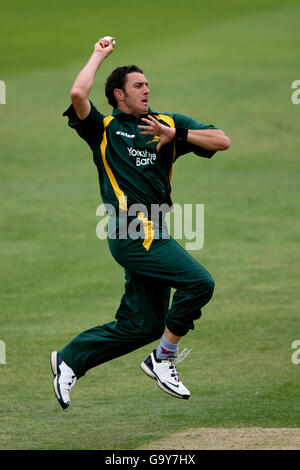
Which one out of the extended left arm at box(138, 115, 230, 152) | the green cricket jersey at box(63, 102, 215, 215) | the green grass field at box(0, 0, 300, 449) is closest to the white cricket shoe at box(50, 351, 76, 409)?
the green grass field at box(0, 0, 300, 449)

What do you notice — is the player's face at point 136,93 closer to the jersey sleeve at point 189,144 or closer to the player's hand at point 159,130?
the jersey sleeve at point 189,144

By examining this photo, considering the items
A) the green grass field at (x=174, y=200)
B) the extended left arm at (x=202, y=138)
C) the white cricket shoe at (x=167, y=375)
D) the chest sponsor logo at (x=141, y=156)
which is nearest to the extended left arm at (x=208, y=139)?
the extended left arm at (x=202, y=138)

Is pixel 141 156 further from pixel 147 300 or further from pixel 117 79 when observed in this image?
pixel 147 300

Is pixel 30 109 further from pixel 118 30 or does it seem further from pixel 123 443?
pixel 123 443

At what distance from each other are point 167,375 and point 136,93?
243cm

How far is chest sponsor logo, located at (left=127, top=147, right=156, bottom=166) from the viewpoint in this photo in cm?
779

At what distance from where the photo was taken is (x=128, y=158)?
7777mm

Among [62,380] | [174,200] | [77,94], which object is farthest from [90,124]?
[174,200]

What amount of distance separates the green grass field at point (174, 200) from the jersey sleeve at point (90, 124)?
2.59m

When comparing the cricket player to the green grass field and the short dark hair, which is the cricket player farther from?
the green grass field

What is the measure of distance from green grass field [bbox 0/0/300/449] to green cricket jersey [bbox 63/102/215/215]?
6.87 feet

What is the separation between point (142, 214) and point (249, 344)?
402cm
